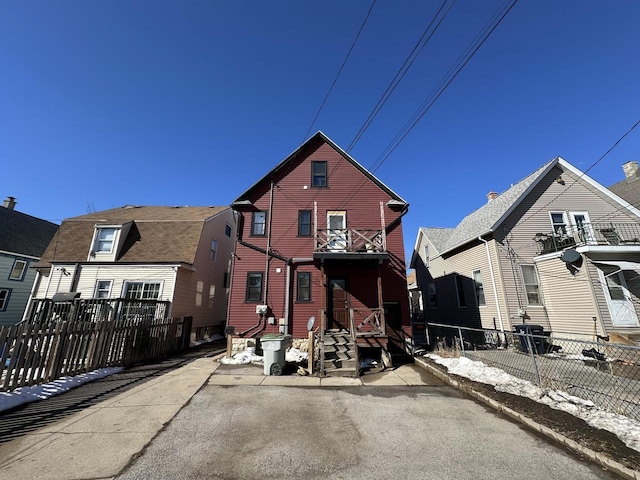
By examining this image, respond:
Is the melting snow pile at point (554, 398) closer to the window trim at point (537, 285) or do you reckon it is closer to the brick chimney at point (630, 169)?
the window trim at point (537, 285)

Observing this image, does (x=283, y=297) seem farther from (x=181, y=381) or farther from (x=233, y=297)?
(x=181, y=381)

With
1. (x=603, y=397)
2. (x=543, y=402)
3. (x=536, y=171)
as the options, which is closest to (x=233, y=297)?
(x=543, y=402)

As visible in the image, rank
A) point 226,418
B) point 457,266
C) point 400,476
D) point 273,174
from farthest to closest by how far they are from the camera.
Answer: point 457,266, point 273,174, point 226,418, point 400,476

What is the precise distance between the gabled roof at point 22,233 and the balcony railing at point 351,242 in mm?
23876

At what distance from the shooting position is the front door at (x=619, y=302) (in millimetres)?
11469

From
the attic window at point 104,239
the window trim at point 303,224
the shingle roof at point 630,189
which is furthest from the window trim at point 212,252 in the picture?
the shingle roof at point 630,189

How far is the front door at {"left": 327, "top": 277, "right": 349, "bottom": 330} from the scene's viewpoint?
1288 cm

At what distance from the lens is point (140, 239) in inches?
663

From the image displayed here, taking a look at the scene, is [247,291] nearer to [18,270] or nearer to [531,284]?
[531,284]

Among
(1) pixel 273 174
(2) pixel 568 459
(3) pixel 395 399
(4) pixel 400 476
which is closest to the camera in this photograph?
(4) pixel 400 476

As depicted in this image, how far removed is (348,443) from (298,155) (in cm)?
1389

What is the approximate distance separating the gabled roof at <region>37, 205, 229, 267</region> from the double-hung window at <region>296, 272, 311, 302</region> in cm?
704

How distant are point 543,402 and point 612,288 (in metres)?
10.4

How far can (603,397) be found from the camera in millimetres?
5938
